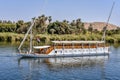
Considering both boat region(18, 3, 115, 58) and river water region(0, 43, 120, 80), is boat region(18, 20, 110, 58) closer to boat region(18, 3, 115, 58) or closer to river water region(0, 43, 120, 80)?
boat region(18, 3, 115, 58)

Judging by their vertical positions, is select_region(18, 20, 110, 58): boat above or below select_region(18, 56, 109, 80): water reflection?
above

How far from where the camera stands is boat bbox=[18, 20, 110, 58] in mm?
83762

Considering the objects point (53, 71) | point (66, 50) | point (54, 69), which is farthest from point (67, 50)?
point (53, 71)

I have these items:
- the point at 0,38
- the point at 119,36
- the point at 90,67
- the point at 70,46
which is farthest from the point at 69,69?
the point at 119,36

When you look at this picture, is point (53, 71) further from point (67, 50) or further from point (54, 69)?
point (67, 50)

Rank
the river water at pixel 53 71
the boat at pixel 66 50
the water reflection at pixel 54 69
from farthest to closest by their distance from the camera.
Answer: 1. the boat at pixel 66 50
2. the water reflection at pixel 54 69
3. the river water at pixel 53 71

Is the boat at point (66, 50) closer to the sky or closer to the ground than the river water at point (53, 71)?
closer to the sky

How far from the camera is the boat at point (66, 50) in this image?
83.8 metres

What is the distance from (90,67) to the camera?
6919cm

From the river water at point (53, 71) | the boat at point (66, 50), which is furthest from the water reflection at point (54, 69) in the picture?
the boat at point (66, 50)

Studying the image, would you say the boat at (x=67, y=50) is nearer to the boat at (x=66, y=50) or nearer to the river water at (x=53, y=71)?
the boat at (x=66, y=50)

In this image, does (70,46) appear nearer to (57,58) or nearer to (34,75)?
(57,58)

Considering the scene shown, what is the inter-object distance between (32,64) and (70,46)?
24.4 meters

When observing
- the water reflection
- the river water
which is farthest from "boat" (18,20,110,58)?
the river water
